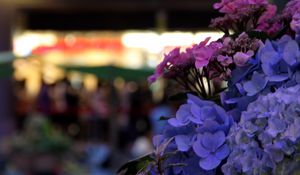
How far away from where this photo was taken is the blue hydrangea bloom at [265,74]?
1.50 m

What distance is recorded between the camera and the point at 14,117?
18.6 metres

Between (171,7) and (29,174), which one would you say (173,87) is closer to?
(29,174)

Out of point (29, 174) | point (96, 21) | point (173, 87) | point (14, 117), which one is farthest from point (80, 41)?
point (173, 87)

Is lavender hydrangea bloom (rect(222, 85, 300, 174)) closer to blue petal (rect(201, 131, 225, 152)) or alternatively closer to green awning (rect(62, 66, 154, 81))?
blue petal (rect(201, 131, 225, 152))

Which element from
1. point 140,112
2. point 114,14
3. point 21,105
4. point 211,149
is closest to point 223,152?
point 211,149

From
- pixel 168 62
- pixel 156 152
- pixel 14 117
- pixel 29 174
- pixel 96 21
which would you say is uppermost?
pixel 168 62

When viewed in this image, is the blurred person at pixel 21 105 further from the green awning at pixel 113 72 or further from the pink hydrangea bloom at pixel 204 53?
the pink hydrangea bloom at pixel 204 53

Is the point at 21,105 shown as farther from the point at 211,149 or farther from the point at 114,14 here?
the point at 211,149

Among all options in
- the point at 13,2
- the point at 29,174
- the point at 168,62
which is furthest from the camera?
the point at 13,2

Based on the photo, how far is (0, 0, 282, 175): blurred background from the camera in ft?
51.1

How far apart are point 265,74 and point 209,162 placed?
0.22 m

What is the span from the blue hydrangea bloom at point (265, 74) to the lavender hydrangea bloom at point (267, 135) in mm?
55

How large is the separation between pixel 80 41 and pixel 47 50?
106 centimetres

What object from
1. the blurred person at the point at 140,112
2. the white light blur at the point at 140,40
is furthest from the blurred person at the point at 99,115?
the white light blur at the point at 140,40
